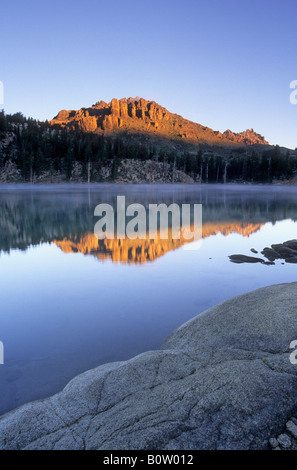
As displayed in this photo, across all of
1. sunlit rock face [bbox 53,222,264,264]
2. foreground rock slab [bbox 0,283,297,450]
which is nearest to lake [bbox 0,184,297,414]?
sunlit rock face [bbox 53,222,264,264]

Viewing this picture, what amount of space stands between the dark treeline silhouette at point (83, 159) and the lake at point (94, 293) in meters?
93.5

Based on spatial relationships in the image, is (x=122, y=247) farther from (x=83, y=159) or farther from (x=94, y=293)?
(x=83, y=159)

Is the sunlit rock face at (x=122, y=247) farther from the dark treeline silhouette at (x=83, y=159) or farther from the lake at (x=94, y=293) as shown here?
the dark treeline silhouette at (x=83, y=159)

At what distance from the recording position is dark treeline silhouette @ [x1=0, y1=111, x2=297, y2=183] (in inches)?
4190

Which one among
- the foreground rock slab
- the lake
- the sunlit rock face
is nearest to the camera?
the foreground rock slab

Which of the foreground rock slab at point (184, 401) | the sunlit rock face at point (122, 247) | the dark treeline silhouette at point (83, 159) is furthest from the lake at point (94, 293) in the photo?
the dark treeline silhouette at point (83, 159)

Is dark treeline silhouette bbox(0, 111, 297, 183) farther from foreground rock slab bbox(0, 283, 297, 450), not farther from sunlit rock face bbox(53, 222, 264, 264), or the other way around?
foreground rock slab bbox(0, 283, 297, 450)

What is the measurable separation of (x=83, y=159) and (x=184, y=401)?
393 feet

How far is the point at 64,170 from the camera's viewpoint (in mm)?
111250

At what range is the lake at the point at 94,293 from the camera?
6176mm

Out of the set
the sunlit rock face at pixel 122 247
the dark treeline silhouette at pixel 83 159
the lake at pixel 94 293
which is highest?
the dark treeline silhouette at pixel 83 159

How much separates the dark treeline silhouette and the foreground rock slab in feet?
341
